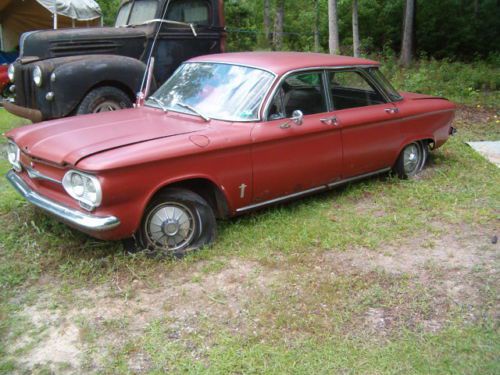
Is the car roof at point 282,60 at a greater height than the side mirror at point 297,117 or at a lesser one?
greater

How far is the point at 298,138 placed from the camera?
5023 mm

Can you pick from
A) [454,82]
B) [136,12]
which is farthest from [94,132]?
[454,82]

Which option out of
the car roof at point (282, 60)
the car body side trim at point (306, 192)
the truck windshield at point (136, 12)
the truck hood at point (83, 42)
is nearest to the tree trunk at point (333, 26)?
the truck windshield at point (136, 12)

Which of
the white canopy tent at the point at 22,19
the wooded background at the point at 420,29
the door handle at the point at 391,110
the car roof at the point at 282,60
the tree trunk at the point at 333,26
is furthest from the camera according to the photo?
the wooded background at the point at 420,29

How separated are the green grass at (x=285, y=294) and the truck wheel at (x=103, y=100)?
75.1 inches

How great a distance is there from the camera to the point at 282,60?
5.34 m

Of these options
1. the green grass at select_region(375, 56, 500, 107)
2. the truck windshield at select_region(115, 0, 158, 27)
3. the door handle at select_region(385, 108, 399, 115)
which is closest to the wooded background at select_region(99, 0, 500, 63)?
the green grass at select_region(375, 56, 500, 107)

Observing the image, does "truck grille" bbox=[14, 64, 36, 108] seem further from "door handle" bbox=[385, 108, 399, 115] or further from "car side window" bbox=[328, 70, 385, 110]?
"door handle" bbox=[385, 108, 399, 115]

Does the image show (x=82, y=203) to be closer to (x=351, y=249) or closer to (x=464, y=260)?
(x=351, y=249)

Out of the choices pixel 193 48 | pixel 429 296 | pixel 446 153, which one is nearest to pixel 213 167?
pixel 429 296

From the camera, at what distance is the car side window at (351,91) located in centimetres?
555

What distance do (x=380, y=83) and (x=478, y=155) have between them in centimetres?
218

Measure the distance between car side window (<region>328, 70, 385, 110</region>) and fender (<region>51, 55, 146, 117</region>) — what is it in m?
3.09

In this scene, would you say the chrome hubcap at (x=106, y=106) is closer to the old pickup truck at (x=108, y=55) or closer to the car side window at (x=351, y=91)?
the old pickup truck at (x=108, y=55)
